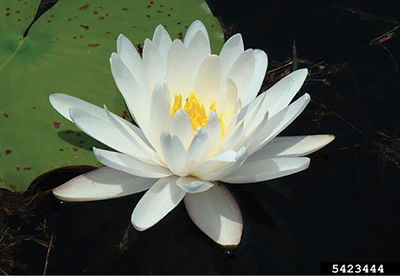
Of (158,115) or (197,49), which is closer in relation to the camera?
(158,115)

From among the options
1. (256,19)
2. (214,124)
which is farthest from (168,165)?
(256,19)

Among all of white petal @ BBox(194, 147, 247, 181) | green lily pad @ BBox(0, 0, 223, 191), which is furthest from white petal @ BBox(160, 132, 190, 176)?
green lily pad @ BBox(0, 0, 223, 191)

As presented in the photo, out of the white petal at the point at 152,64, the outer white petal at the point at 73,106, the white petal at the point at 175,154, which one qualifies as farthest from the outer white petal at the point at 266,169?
the white petal at the point at 152,64

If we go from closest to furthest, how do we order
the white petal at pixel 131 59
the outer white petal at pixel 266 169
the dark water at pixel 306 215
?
1. the outer white petal at pixel 266 169
2. the dark water at pixel 306 215
3. the white petal at pixel 131 59

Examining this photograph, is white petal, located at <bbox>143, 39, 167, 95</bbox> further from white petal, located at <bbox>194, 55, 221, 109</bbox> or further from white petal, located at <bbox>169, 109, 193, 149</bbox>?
white petal, located at <bbox>169, 109, 193, 149</bbox>

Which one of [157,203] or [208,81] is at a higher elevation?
[208,81]

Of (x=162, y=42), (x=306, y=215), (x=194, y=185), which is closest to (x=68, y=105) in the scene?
(x=162, y=42)

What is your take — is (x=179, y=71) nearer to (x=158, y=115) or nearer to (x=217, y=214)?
(x=158, y=115)

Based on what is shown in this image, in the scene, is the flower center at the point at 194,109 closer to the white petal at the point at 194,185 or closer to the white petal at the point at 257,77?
the white petal at the point at 257,77
